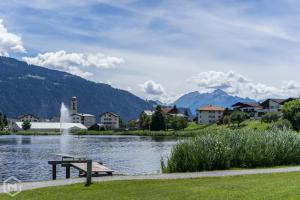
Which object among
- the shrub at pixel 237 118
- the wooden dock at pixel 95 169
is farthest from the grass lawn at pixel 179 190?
the shrub at pixel 237 118

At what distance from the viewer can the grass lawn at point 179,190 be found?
18.5 metres

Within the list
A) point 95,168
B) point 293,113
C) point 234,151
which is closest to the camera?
point 234,151

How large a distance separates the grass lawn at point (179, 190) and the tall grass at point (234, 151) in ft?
22.3

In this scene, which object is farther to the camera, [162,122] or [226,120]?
[162,122]

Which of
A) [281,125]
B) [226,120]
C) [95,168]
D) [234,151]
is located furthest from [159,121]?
[234,151]

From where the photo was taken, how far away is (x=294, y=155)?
114 feet

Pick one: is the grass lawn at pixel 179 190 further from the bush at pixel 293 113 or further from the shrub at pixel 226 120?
the shrub at pixel 226 120

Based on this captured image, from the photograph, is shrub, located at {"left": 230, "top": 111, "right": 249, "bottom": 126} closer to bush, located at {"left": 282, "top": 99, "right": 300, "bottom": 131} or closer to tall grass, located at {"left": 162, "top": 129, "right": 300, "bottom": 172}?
bush, located at {"left": 282, "top": 99, "right": 300, "bottom": 131}

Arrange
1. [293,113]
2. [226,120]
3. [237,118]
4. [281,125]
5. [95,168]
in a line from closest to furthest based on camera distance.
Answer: [95,168] → [281,125] → [293,113] → [237,118] → [226,120]

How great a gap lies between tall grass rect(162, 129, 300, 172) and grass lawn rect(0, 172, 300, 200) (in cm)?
680

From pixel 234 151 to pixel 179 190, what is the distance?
12832 millimetres

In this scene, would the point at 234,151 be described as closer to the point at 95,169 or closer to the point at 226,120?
the point at 95,169

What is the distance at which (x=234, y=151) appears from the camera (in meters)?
32.3

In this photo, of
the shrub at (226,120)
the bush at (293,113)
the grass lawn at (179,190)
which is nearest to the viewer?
the grass lawn at (179,190)
